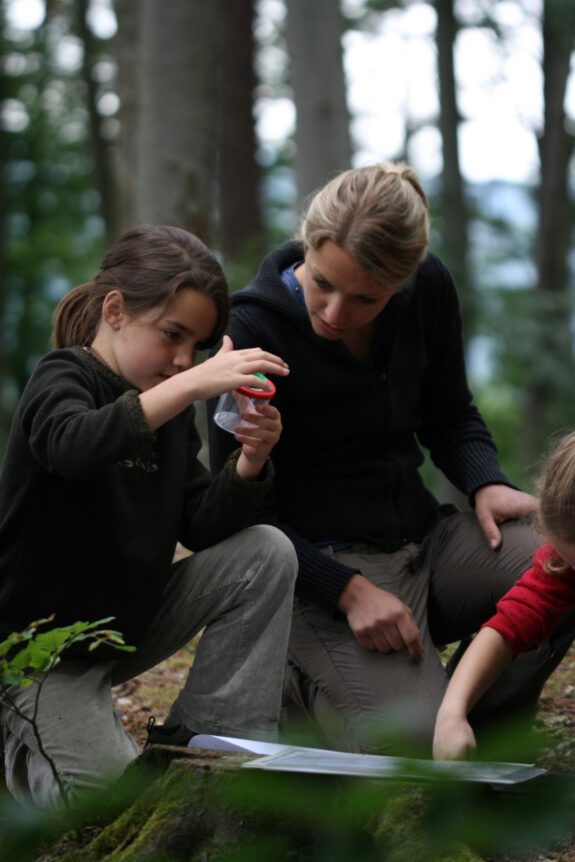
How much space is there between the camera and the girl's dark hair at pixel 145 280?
2.40m

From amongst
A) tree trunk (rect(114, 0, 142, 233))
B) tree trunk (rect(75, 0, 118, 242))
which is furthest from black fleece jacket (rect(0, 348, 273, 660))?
tree trunk (rect(75, 0, 118, 242))

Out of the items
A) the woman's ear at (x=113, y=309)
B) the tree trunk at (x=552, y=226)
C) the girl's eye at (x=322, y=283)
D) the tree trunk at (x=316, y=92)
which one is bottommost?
the tree trunk at (x=552, y=226)

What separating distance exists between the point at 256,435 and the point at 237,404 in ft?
0.32

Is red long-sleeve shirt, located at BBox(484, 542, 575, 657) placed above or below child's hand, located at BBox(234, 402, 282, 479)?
below

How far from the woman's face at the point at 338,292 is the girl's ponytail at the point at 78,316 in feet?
1.80

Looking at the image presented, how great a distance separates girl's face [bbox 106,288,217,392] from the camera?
2365mm

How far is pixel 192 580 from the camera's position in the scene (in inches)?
99.6

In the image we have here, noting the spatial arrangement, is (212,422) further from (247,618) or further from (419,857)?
(419,857)

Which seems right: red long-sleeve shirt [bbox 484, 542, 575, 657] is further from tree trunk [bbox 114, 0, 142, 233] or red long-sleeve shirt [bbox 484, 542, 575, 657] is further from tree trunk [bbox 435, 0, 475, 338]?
tree trunk [bbox 435, 0, 475, 338]

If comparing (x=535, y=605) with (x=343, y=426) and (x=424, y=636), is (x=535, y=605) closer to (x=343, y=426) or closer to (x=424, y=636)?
(x=424, y=636)

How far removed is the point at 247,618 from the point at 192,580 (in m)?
0.18

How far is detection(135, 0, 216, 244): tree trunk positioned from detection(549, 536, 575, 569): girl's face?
408 centimetres

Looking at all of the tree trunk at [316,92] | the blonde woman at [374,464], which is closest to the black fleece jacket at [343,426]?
the blonde woman at [374,464]

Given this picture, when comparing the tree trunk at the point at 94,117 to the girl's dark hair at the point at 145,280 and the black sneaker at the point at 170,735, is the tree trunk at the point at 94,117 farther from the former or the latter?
the black sneaker at the point at 170,735
